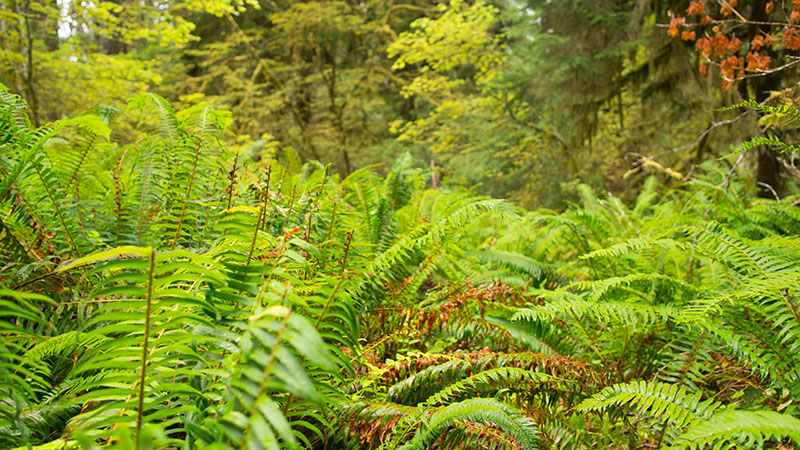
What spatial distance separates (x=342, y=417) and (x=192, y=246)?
89cm

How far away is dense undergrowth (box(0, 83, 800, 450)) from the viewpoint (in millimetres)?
719

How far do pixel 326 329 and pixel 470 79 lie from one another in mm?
11299

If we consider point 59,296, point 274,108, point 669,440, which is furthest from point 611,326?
point 274,108

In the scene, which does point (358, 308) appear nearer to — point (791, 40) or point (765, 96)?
point (791, 40)

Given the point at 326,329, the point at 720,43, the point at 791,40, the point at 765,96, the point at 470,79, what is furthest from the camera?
the point at 470,79

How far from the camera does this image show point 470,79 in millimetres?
11367

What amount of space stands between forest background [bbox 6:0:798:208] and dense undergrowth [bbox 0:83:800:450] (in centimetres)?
71

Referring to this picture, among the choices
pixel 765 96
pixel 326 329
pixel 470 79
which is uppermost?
pixel 470 79

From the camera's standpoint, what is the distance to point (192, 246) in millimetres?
1543

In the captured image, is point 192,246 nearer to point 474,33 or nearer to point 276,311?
point 276,311

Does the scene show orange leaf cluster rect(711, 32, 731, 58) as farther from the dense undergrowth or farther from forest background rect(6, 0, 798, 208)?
the dense undergrowth

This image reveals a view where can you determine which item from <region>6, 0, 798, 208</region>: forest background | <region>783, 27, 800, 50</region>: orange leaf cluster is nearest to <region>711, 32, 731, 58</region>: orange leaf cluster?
<region>6, 0, 798, 208</region>: forest background

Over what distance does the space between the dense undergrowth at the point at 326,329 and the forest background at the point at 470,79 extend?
0.71 meters

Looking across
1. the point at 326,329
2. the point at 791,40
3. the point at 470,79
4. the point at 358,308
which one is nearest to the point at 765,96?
the point at 791,40
